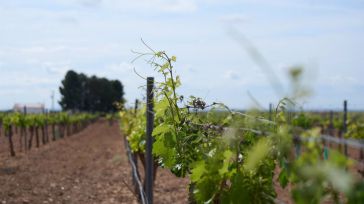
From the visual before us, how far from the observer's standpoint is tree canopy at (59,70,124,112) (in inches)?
4200

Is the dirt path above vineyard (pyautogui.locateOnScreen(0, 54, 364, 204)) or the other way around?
the other way around

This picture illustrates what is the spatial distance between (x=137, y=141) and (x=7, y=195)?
8.32ft

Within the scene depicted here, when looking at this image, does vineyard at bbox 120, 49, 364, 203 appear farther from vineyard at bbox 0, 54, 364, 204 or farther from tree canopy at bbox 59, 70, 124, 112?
tree canopy at bbox 59, 70, 124, 112

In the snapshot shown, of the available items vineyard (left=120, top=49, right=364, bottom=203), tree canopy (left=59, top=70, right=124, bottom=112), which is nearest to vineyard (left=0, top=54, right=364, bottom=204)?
vineyard (left=120, top=49, right=364, bottom=203)

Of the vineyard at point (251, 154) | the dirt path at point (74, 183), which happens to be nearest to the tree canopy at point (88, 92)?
the dirt path at point (74, 183)

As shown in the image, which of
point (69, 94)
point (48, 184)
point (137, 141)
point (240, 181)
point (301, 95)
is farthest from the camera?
point (69, 94)

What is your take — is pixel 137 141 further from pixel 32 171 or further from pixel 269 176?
pixel 269 176

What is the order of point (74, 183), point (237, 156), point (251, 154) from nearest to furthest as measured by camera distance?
point (251, 154)
point (237, 156)
point (74, 183)

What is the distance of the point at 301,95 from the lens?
4.76 feet

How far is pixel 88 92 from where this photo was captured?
108 m

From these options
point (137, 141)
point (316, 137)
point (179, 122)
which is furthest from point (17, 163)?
point (316, 137)

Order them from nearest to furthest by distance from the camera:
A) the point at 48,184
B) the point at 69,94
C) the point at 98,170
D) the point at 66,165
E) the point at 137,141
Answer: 1. the point at 137,141
2. the point at 48,184
3. the point at 98,170
4. the point at 66,165
5. the point at 69,94

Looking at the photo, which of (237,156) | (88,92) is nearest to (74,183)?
(237,156)

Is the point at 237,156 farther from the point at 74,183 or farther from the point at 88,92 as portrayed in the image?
the point at 88,92
